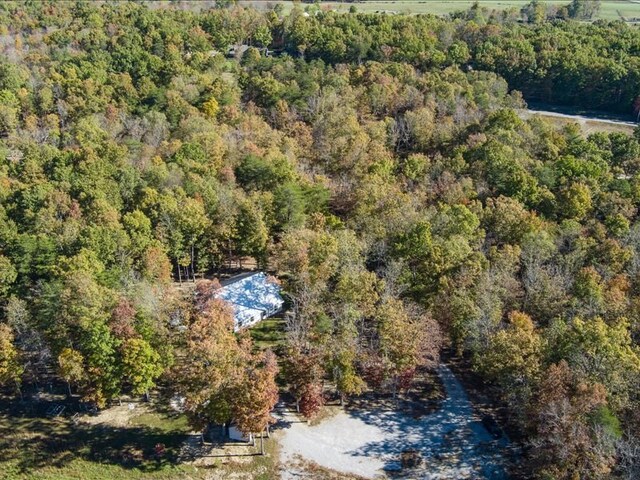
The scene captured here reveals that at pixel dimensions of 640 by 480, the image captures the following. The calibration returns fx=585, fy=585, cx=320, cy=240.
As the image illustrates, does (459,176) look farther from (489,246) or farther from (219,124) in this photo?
(219,124)

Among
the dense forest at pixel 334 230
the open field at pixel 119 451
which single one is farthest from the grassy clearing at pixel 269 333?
the open field at pixel 119 451

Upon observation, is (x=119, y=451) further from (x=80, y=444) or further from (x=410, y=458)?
(x=410, y=458)

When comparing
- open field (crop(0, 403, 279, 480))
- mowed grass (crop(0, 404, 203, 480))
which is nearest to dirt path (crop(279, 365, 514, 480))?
open field (crop(0, 403, 279, 480))

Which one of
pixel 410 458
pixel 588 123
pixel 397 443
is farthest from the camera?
pixel 588 123

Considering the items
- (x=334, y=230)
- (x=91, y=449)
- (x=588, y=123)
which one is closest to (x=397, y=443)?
(x=334, y=230)

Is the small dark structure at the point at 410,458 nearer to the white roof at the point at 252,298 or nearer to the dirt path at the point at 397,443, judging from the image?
the dirt path at the point at 397,443

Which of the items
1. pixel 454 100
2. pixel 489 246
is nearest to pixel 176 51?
A: pixel 454 100
